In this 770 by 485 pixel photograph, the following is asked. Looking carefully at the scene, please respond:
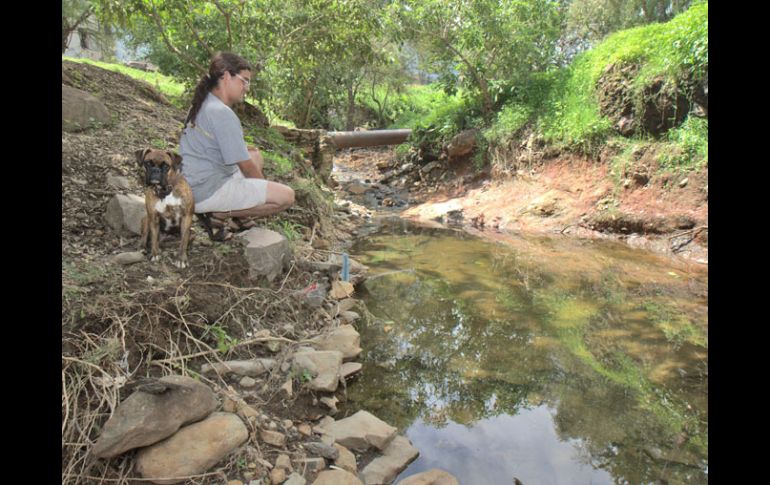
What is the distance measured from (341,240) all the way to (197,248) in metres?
3.83

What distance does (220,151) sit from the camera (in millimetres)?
3498

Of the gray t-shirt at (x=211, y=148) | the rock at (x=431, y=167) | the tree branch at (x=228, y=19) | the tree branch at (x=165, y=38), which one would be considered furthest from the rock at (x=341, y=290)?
the rock at (x=431, y=167)

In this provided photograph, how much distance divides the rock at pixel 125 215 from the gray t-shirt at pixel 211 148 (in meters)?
0.67

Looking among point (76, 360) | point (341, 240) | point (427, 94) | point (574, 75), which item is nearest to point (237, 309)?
point (76, 360)

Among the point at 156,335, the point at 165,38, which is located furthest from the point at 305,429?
the point at 165,38

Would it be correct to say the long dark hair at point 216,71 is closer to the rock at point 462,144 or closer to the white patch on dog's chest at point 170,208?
the white patch on dog's chest at point 170,208

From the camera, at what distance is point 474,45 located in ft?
38.8

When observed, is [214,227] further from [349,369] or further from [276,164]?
[276,164]

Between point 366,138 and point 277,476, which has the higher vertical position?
point 366,138

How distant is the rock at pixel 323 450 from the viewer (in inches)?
99.7

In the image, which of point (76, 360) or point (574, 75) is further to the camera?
point (574, 75)

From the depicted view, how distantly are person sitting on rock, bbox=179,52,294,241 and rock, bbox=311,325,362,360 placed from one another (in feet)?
3.77

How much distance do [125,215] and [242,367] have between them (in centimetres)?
174

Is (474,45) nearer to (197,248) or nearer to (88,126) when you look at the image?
(88,126)
